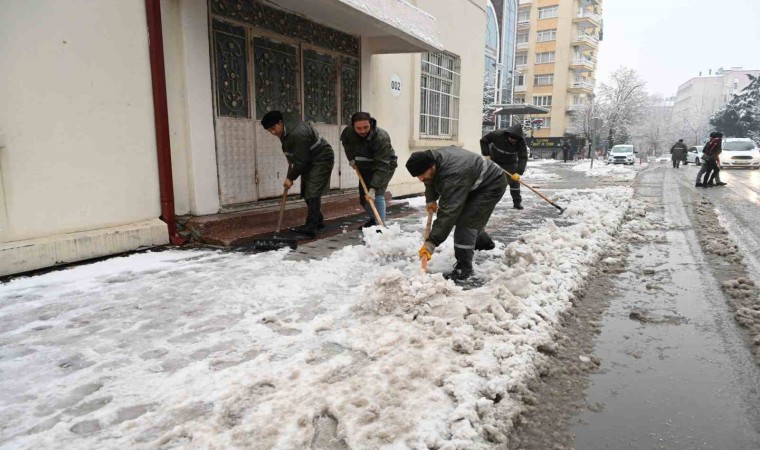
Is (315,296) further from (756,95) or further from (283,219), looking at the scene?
(756,95)

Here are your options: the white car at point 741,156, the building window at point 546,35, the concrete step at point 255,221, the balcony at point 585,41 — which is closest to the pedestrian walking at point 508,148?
the concrete step at point 255,221

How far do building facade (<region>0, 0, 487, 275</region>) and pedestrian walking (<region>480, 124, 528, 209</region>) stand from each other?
74.0 inches

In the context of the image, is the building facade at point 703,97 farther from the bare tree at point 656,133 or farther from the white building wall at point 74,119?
the white building wall at point 74,119

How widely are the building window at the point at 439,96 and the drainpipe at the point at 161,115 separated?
6.33 metres

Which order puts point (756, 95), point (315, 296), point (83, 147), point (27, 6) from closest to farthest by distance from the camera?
point (315, 296), point (27, 6), point (83, 147), point (756, 95)

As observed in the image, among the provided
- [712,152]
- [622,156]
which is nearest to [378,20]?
[712,152]

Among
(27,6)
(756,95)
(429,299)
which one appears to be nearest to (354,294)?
(429,299)

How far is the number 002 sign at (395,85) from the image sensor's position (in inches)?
359

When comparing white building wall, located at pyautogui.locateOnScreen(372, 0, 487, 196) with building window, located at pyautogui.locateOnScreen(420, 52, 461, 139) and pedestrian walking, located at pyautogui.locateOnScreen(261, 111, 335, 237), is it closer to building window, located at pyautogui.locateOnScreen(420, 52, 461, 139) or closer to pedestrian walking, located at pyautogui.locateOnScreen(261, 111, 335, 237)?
building window, located at pyautogui.locateOnScreen(420, 52, 461, 139)

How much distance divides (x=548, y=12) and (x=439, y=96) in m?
50.7

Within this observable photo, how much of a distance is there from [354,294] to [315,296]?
0.30 metres

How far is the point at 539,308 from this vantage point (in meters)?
3.25

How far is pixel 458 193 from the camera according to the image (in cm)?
384

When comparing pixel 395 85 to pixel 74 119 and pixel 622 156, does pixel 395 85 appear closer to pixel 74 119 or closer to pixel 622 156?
pixel 74 119
